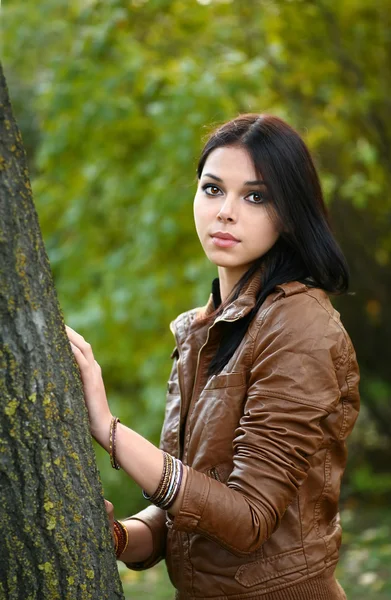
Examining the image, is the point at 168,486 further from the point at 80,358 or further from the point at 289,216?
the point at 289,216

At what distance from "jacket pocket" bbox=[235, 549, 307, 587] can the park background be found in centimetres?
319

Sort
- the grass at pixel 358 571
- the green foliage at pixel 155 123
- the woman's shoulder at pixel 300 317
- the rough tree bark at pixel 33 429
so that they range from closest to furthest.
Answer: the rough tree bark at pixel 33 429 < the woman's shoulder at pixel 300 317 < the green foliage at pixel 155 123 < the grass at pixel 358 571

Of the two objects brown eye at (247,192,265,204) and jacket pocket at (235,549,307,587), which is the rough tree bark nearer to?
jacket pocket at (235,549,307,587)

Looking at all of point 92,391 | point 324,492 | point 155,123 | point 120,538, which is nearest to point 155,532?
point 120,538

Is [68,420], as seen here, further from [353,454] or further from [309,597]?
[353,454]

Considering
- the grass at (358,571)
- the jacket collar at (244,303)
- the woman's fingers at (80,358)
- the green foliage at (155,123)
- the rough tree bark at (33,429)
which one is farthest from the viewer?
the grass at (358,571)

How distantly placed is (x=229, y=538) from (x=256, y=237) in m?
0.74

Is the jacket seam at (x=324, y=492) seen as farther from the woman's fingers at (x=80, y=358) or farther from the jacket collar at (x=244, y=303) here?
the woman's fingers at (x=80, y=358)

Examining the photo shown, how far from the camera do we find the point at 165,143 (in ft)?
17.8

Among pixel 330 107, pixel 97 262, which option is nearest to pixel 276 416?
pixel 97 262

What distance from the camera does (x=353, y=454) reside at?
913cm

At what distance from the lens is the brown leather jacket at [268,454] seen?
1821 millimetres

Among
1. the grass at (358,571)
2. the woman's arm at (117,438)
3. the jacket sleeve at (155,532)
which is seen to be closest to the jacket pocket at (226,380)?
the woman's arm at (117,438)

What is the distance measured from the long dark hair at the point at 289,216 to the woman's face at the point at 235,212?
27 millimetres
